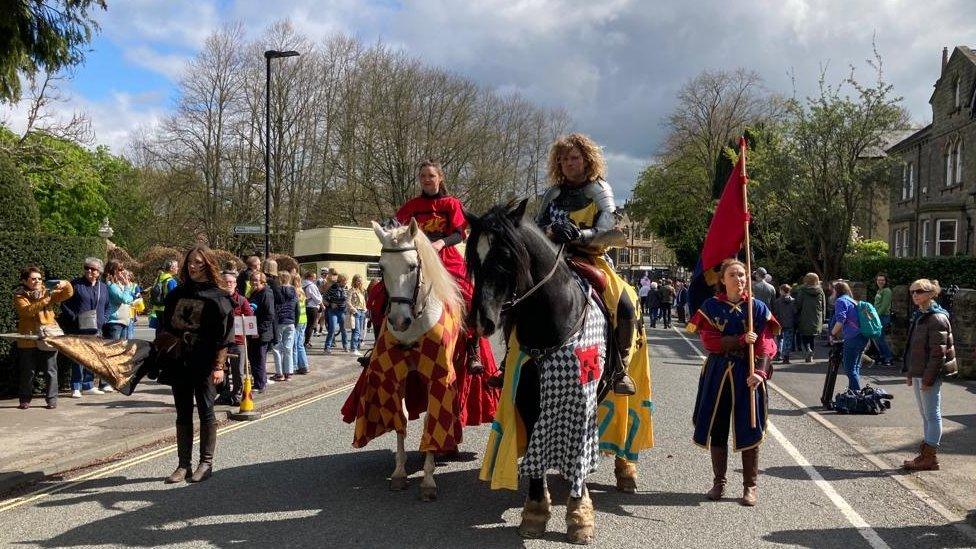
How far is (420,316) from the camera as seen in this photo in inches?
225

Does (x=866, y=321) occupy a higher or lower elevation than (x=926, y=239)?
lower

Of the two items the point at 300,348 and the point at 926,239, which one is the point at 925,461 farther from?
the point at 926,239

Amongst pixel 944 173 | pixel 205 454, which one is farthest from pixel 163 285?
pixel 944 173

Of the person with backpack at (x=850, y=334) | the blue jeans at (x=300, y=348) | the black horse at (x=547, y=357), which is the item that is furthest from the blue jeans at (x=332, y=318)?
the black horse at (x=547, y=357)

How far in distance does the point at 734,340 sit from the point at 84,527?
4.92 meters

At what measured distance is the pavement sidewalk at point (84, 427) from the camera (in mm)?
6754

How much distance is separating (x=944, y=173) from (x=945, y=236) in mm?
3617

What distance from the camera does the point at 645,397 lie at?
20.1ft

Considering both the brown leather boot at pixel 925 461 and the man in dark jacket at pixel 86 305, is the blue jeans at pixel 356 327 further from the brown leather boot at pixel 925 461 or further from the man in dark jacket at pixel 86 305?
the brown leather boot at pixel 925 461

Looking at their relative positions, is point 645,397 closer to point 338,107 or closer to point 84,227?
point 338,107

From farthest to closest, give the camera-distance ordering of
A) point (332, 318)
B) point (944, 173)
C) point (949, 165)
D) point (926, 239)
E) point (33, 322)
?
point (944, 173) < point (949, 165) < point (926, 239) < point (332, 318) < point (33, 322)

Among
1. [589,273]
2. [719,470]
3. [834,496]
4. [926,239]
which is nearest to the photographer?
[589,273]

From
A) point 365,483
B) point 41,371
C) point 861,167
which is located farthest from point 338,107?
point 365,483

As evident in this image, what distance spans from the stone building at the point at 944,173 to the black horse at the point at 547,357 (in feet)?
87.9
